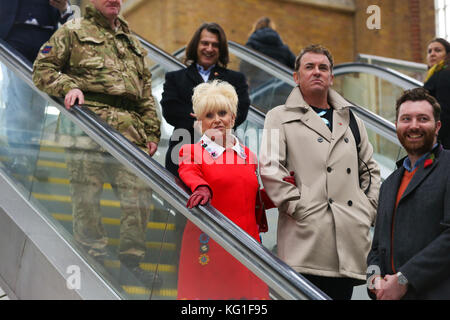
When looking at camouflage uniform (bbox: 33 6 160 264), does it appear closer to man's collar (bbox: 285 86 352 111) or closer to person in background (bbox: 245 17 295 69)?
man's collar (bbox: 285 86 352 111)

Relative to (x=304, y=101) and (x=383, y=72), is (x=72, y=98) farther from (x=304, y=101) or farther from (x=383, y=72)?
(x=383, y=72)

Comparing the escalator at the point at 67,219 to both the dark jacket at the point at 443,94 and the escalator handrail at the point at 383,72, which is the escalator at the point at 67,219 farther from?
the escalator handrail at the point at 383,72

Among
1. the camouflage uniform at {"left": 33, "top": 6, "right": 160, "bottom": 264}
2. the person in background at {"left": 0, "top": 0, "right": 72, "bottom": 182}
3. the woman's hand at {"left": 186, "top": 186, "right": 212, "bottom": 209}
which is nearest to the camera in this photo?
the woman's hand at {"left": 186, "top": 186, "right": 212, "bottom": 209}

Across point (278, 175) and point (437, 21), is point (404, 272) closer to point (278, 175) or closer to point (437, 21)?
point (278, 175)

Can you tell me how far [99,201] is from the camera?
4184 millimetres

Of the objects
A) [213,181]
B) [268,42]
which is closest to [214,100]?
[213,181]

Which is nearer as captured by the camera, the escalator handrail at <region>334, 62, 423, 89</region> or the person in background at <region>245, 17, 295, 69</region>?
the escalator handrail at <region>334, 62, 423, 89</region>

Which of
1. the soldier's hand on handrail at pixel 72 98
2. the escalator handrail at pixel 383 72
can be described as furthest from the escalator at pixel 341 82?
the soldier's hand on handrail at pixel 72 98

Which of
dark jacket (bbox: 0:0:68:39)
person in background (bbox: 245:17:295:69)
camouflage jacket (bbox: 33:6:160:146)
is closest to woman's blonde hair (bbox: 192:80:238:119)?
camouflage jacket (bbox: 33:6:160:146)

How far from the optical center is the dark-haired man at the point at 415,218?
306 centimetres

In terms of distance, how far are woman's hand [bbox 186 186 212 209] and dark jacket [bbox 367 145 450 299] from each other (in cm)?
79

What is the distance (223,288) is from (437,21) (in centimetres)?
1701

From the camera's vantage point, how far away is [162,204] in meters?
3.83

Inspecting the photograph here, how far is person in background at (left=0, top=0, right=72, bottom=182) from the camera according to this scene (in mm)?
4832
